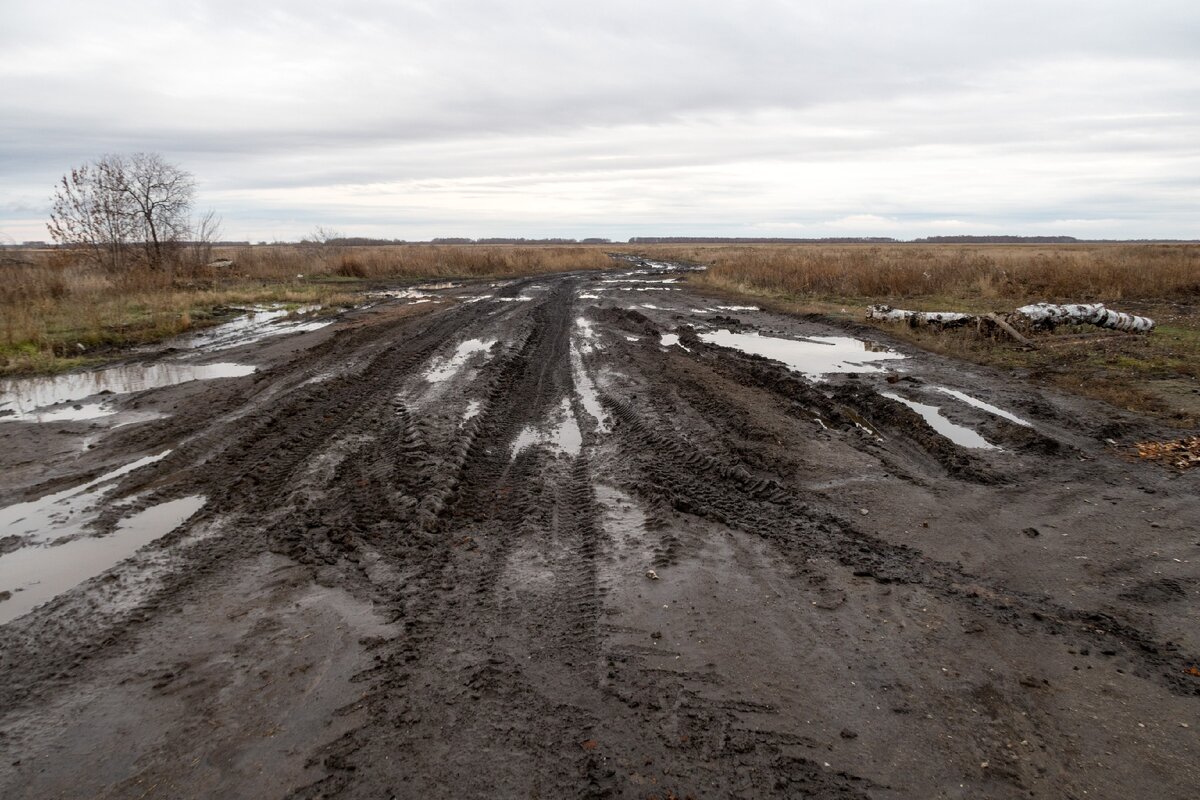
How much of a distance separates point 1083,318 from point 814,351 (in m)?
5.87

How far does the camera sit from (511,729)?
2.69 metres

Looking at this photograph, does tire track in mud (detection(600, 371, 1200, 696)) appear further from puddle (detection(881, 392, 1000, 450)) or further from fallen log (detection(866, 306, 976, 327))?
fallen log (detection(866, 306, 976, 327))

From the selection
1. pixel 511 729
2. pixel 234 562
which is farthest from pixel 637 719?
pixel 234 562

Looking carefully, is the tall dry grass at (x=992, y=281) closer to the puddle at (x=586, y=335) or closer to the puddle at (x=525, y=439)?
the puddle at (x=586, y=335)

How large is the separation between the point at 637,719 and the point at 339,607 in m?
1.87

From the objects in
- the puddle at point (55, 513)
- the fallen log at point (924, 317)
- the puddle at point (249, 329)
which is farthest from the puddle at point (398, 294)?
the puddle at point (55, 513)

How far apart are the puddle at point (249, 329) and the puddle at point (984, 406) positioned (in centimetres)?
1232

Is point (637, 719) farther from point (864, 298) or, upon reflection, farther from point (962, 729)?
point (864, 298)

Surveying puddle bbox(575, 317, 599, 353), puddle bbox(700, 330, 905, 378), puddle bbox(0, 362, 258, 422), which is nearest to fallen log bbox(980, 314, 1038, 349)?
puddle bbox(700, 330, 905, 378)

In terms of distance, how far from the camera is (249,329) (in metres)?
15.0

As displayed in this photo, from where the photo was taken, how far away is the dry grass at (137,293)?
1186 cm

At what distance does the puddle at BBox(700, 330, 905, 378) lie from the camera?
10.4 metres

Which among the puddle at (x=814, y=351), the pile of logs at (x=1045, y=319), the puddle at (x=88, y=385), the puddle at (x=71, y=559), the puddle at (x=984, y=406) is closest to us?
the puddle at (x=71, y=559)

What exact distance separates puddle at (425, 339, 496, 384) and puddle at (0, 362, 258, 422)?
2894 mm
